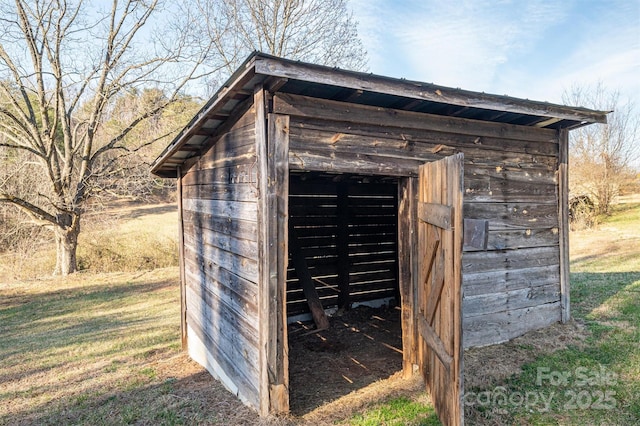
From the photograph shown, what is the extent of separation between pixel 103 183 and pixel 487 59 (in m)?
13.3

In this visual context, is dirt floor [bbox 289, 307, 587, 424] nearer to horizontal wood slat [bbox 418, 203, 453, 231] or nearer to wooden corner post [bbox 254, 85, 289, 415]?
wooden corner post [bbox 254, 85, 289, 415]

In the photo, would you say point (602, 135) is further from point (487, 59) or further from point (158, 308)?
point (158, 308)

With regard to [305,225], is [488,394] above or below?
below

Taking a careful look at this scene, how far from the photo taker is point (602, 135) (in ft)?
63.1

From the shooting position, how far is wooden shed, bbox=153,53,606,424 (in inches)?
124

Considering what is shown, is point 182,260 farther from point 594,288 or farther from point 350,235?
point 594,288

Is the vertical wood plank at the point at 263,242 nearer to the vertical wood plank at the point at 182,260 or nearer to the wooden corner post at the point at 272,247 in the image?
the wooden corner post at the point at 272,247

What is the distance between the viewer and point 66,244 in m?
12.6

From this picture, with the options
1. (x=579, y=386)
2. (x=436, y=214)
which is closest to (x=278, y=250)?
(x=436, y=214)

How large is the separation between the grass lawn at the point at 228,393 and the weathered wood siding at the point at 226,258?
0.31 metres

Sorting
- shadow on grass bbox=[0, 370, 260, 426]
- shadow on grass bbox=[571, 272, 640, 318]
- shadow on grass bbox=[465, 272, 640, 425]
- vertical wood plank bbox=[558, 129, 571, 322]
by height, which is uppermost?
vertical wood plank bbox=[558, 129, 571, 322]

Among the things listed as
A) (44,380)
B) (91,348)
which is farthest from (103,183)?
(44,380)

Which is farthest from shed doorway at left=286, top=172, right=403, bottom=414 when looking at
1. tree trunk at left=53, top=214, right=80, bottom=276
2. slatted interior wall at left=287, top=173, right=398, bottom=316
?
tree trunk at left=53, top=214, right=80, bottom=276

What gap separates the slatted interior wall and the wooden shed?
1.94 meters
